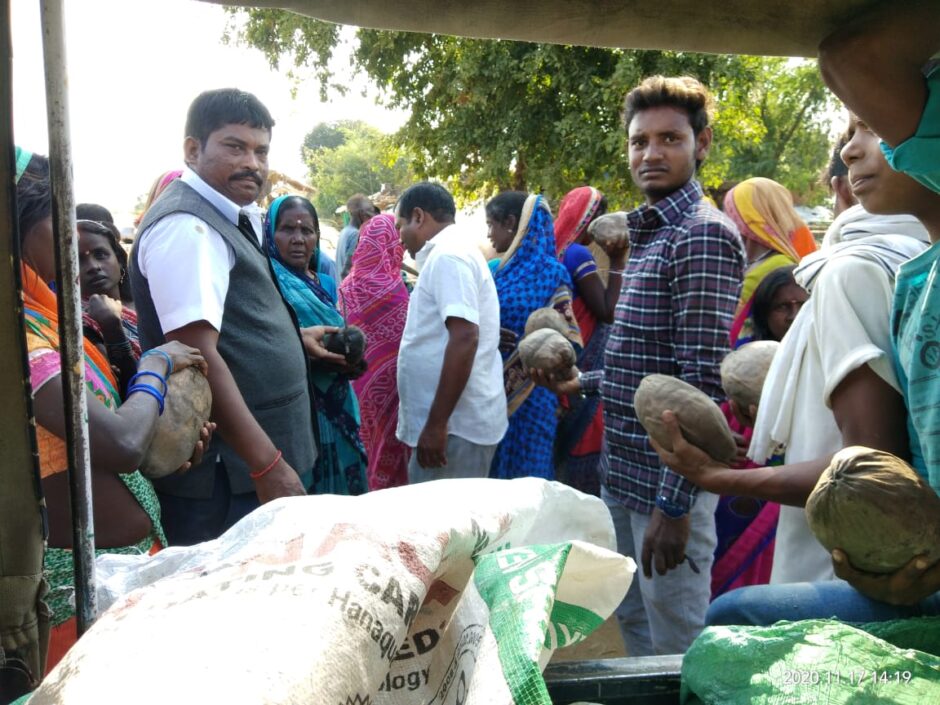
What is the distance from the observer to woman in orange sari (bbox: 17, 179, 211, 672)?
1614 mm

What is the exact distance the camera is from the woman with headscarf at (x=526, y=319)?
13.2 ft

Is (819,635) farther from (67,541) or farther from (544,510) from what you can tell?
(67,541)

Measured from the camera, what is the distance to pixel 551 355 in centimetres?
304

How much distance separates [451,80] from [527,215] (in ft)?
24.4

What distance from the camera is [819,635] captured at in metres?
0.96

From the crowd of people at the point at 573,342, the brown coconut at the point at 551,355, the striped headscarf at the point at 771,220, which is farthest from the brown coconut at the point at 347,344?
the striped headscarf at the point at 771,220

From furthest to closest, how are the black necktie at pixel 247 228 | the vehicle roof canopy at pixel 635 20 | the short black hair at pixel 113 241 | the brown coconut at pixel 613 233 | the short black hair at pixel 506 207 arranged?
the brown coconut at pixel 613 233 → the short black hair at pixel 506 207 → the short black hair at pixel 113 241 → the black necktie at pixel 247 228 → the vehicle roof canopy at pixel 635 20

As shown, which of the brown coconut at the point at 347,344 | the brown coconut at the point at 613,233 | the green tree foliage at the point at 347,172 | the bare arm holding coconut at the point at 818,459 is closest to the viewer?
the bare arm holding coconut at the point at 818,459

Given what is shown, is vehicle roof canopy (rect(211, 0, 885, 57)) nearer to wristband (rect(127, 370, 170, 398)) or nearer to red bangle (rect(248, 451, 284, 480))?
wristband (rect(127, 370, 170, 398))

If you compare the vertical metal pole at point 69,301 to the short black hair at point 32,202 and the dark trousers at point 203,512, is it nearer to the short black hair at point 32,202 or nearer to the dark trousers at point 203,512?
the short black hair at point 32,202

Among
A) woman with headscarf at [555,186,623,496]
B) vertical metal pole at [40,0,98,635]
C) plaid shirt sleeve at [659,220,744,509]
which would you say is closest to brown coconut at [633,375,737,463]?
plaid shirt sleeve at [659,220,744,509]

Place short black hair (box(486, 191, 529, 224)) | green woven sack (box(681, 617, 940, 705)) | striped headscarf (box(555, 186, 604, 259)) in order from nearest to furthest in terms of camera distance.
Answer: green woven sack (box(681, 617, 940, 705)) → short black hair (box(486, 191, 529, 224)) → striped headscarf (box(555, 186, 604, 259))

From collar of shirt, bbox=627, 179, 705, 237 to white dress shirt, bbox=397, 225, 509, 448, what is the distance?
111cm
